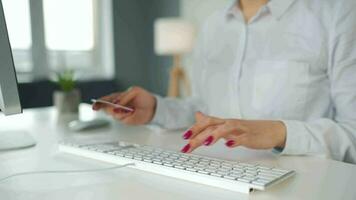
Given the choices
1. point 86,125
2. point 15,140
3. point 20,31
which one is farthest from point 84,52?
point 15,140

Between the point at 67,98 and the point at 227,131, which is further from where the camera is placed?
the point at 67,98

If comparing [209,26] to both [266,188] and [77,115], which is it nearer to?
[77,115]

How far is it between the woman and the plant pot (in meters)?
0.34

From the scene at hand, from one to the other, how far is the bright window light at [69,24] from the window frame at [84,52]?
5cm

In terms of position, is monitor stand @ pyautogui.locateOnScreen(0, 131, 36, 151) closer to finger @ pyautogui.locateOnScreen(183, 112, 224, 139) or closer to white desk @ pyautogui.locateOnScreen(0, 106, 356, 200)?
white desk @ pyautogui.locateOnScreen(0, 106, 356, 200)

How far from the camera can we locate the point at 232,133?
0.61 meters

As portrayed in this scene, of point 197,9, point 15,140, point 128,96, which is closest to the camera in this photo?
point 15,140

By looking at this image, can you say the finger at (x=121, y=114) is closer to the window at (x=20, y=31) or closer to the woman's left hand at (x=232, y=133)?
the woman's left hand at (x=232, y=133)

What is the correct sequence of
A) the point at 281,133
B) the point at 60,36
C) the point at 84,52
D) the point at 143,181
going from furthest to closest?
the point at 84,52 < the point at 60,36 < the point at 281,133 < the point at 143,181

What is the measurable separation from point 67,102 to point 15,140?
382mm

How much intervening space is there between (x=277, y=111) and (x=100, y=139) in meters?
0.43

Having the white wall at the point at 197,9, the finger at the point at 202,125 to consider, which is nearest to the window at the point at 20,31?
the white wall at the point at 197,9

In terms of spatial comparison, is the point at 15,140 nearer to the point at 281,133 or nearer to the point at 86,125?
the point at 86,125

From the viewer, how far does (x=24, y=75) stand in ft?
10.00
